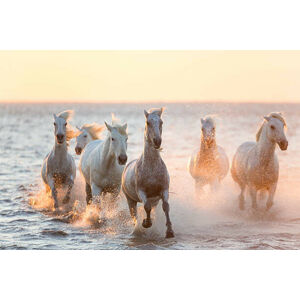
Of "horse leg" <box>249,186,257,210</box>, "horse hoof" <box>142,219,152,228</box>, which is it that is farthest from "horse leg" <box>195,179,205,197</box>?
"horse hoof" <box>142,219,152,228</box>

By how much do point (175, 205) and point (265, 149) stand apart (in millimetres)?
1144

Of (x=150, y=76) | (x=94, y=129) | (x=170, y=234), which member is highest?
(x=150, y=76)

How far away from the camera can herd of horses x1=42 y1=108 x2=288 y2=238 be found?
5.49 m

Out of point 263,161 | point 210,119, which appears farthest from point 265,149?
point 210,119

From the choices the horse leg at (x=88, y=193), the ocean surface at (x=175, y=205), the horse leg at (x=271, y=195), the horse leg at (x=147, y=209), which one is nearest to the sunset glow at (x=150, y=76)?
the ocean surface at (x=175, y=205)

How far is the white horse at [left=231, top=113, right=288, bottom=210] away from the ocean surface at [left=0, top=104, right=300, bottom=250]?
15 cm

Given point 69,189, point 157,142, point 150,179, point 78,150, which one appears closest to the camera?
point 157,142

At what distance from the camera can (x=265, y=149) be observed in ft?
21.2

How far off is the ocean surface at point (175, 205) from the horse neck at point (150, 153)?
60cm

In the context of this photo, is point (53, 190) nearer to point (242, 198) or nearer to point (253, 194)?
point (242, 198)

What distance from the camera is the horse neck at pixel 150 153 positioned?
5.43 m

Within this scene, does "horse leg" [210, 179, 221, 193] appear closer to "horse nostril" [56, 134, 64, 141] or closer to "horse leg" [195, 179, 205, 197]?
"horse leg" [195, 179, 205, 197]
